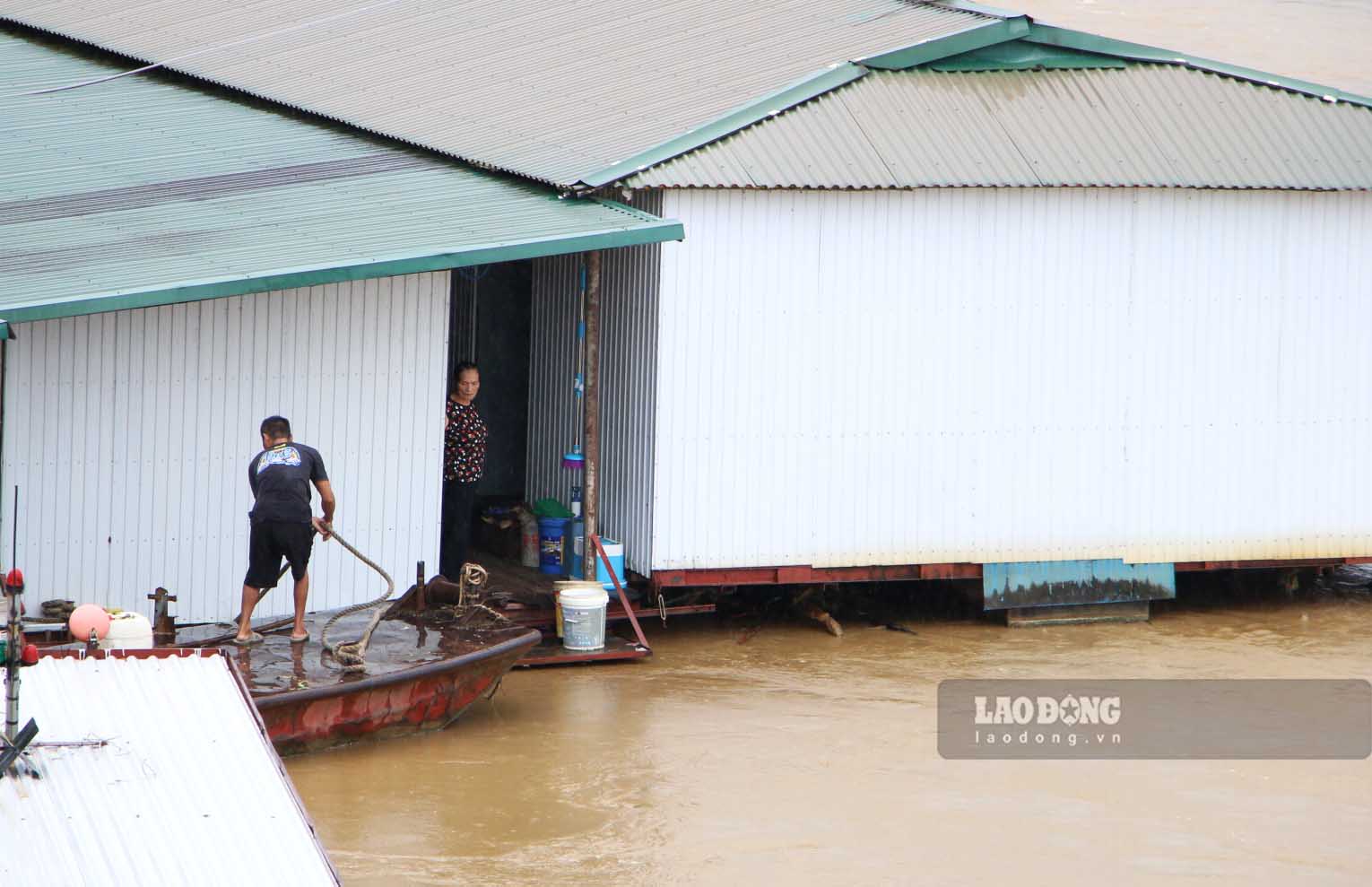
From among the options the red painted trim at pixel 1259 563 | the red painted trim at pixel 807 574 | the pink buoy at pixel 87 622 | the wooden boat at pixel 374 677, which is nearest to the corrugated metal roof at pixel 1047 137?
the red painted trim at pixel 807 574

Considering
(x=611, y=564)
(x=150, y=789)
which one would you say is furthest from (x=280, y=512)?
(x=150, y=789)

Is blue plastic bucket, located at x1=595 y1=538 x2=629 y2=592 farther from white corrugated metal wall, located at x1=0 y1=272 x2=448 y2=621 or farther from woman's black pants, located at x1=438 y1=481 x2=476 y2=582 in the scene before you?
white corrugated metal wall, located at x1=0 y1=272 x2=448 y2=621

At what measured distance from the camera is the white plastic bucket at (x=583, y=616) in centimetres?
1177

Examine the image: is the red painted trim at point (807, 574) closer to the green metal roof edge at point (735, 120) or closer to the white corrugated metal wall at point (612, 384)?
the white corrugated metal wall at point (612, 384)

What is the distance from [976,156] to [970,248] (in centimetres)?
66

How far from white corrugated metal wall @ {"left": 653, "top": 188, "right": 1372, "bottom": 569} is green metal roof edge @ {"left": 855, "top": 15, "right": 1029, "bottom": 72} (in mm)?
1079

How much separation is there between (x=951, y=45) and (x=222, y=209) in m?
5.42

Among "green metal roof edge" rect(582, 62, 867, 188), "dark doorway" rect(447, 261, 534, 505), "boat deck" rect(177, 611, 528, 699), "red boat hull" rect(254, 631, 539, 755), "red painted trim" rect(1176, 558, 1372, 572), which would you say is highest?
"green metal roof edge" rect(582, 62, 867, 188)

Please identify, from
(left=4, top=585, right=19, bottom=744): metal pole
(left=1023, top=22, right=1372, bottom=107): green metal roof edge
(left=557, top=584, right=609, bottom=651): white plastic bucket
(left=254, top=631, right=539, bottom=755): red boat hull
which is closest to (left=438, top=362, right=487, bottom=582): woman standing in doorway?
(left=557, top=584, right=609, bottom=651): white plastic bucket

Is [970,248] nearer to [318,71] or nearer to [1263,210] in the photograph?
[1263,210]

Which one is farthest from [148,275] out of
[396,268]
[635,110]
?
[635,110]

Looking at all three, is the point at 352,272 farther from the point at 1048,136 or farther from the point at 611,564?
the point at 1048,136

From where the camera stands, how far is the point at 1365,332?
44.5 ft

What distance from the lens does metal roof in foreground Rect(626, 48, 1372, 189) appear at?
1206 centimetres
